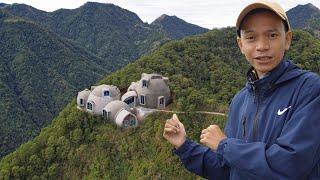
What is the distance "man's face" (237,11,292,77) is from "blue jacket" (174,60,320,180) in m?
0.09

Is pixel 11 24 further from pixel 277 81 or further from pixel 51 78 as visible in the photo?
pixel 277 81

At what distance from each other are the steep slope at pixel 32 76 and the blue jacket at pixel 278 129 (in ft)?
295

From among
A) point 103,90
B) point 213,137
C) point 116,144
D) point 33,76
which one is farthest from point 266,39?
point 33,76

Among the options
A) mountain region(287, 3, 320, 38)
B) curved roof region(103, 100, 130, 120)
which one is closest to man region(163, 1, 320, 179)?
curved roof region(103, 100, 130, 120)

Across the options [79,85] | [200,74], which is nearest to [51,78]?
[79,85]

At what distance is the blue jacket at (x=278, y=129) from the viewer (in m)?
3.12

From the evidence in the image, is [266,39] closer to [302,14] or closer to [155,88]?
[155,88]

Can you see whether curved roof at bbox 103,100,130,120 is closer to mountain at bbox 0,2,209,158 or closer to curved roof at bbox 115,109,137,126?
curved roof at bbox 115,109,137,126

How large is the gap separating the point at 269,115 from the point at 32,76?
139 meters

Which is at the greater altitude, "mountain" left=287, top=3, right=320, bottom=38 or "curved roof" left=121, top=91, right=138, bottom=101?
"mountain" left=287, top=3, right=320, bottom=38

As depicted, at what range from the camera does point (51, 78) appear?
140 metres

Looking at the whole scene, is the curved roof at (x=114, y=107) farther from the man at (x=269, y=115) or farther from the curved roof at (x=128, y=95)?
the man at (x=269, y=115)

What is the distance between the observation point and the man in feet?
10.3

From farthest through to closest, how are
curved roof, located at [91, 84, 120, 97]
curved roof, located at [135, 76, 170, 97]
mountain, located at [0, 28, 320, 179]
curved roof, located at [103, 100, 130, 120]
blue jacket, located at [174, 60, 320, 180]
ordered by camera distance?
curved roof, located at [91, 84, 120, 97] → curved roof, located at [135, 76, 170, 97] → curved roof, located at [103, 100, 130, 120] → mountain, located at [0, 28, 320, 179] → blue jacket, located at [174, 60, 320, 180]
